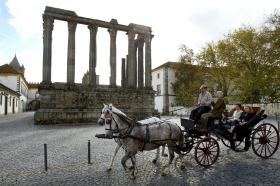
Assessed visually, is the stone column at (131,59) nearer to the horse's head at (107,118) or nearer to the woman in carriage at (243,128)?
the woman in carriage at (243,128)

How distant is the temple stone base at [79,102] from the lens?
1050 inches

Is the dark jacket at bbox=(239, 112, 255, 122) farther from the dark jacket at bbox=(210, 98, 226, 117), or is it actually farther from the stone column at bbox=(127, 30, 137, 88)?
the stone column at bbox=(127, 30, 137, 88)

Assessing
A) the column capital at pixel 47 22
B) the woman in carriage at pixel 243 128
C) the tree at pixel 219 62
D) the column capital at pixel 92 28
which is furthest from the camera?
the tree at pixel 219 62

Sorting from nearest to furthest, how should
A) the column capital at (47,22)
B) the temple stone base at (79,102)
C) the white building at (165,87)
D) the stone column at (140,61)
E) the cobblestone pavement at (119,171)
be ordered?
the cobblestone pavement at (119,171) → the temple stone base at (79,102) → the column capital at (47,22) → the stone column at (140,61) → the white building at (165,87)

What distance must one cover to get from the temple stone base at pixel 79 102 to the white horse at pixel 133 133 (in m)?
17.2

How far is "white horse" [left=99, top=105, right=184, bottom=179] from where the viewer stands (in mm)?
7324

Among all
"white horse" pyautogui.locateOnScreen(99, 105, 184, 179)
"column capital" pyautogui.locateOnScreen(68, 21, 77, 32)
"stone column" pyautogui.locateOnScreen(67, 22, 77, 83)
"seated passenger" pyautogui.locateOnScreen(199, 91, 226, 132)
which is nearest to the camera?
"white horse" pyautogui.locateOnScreen(99, 105, 184, 179)

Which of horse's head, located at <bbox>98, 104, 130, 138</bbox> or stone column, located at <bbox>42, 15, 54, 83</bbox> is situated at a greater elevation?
stone column, located at <bbox>42, 15, 54, 83</bbox>

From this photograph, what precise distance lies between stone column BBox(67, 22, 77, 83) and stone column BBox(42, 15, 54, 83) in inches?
71.8

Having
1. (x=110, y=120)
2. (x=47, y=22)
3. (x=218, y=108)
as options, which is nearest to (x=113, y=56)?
(x=47, y=22)

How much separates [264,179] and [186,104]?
42344mm

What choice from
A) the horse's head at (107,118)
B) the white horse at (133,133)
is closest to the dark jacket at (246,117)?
the white horse at (133,133)

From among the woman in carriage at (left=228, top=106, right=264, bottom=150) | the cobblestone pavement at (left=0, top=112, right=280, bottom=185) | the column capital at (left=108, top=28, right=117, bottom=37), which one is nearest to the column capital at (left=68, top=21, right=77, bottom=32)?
the column capital at (left=108, top=28, right=117, bottom=37)

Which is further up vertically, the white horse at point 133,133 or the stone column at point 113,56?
the stone column at point 113,56
